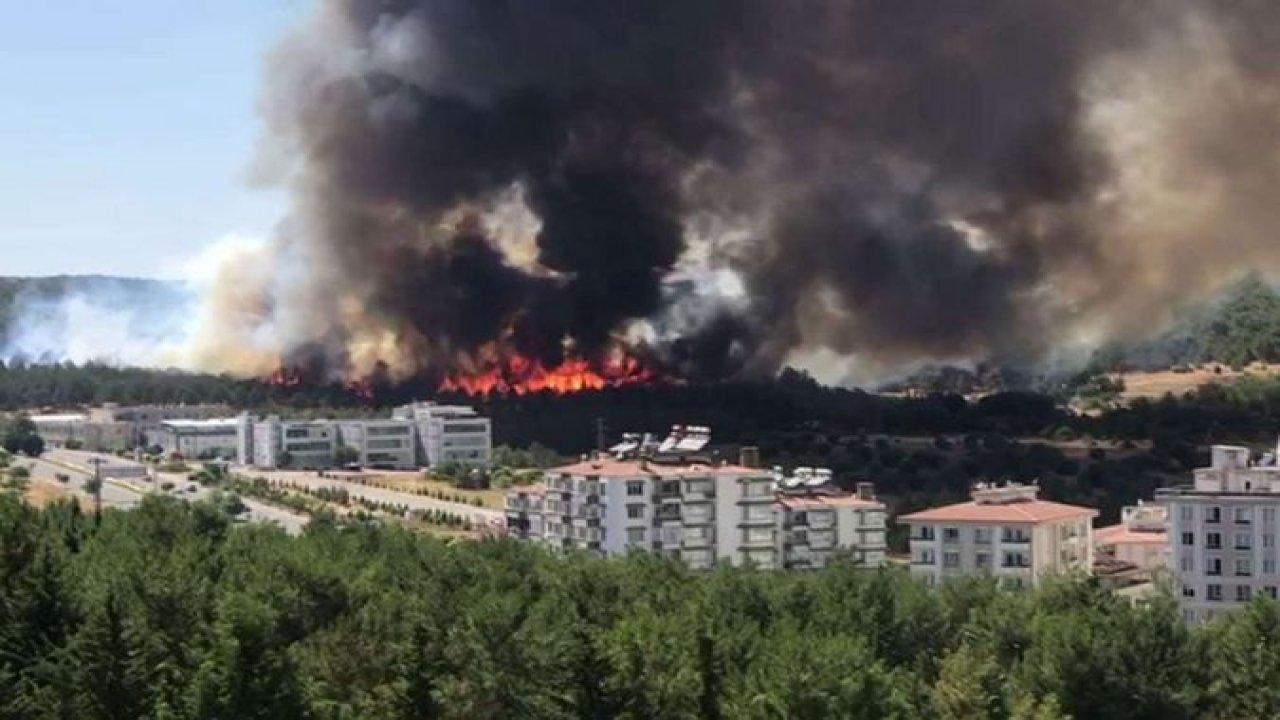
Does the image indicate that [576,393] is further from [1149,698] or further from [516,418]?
[1149,698]

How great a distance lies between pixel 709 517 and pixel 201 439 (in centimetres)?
3930

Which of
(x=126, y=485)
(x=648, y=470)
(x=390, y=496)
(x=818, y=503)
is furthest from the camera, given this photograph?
(x=126, y=485)

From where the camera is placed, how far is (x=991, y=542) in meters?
41.4

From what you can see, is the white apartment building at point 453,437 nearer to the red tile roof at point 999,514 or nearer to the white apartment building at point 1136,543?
the white apartment building at point 1136,543

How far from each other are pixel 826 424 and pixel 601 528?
2685cm

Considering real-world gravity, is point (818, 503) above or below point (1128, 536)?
above

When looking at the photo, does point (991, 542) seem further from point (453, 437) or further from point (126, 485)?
Result: point (453, 437)

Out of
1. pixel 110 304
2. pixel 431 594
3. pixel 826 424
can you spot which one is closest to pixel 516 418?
pixel 826 424

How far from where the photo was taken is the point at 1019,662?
27.0 m

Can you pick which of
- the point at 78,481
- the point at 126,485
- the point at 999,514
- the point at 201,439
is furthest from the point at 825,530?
the point at 201,439

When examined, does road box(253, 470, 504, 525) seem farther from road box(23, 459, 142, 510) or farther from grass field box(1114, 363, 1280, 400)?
grass field box(1114, 363, 1280, 400)

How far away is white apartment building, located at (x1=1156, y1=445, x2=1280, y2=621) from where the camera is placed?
38.4 m

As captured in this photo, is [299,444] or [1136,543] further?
[299,444]

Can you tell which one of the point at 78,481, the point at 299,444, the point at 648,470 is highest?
the point at 299,444
